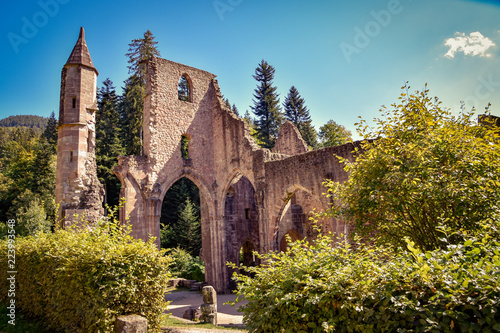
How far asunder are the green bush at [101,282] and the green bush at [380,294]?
7.94 feet

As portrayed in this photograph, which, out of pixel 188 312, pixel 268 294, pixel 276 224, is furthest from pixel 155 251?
pixel 276 224

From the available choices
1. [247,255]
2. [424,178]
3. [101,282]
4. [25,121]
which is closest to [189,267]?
[247,255]

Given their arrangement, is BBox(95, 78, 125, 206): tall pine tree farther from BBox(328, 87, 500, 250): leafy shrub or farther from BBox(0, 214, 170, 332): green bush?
BBox(328, 87, 500, 250): leafy shrub

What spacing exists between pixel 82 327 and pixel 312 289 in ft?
12.8

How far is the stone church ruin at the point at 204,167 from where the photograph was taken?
12625 millimetres

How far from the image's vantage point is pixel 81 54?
13453 mm

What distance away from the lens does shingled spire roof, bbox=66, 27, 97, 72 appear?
1322 cm

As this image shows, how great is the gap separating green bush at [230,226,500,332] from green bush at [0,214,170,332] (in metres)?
2.42

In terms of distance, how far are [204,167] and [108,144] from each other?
1782 centimetres

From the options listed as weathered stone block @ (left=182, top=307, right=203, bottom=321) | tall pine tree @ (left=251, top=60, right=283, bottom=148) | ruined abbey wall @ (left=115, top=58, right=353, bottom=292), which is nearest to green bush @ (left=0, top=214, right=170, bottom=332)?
weathered stone block @ (left=182, top=307, right=203, bottom=321)

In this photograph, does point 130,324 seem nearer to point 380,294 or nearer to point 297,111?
point 380,294

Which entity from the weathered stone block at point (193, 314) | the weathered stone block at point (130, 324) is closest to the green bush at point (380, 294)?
the weathered stone block at point (130, 324)

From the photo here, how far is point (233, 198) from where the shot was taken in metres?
18.8

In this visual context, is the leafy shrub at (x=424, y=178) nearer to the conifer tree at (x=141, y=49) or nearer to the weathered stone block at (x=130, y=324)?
the weathered stone block at (x=130, y=324)
